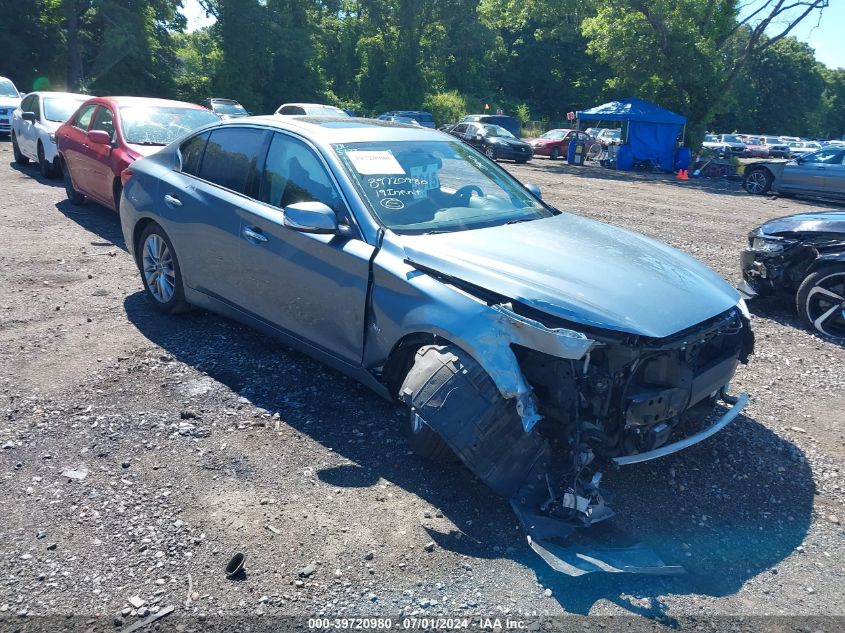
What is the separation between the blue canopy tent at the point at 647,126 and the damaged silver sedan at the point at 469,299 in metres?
23.2

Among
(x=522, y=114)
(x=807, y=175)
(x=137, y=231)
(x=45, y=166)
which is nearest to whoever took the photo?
(x=137, y=231)

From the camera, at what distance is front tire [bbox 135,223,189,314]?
5793 millimetres

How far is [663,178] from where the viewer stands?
81.6 feet

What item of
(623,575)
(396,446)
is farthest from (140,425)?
(623,575)

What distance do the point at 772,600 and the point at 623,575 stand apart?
0.63m

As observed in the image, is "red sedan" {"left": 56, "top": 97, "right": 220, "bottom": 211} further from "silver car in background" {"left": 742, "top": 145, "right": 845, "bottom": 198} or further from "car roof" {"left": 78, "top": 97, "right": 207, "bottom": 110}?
"silver car in background" {"left": 742, "top": 145, "right": 845, "bottom": 198}

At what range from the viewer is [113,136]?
29.5 feet

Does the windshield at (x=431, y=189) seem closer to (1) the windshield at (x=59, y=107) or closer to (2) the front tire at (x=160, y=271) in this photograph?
(2) the front tire at (x=160, y=271)

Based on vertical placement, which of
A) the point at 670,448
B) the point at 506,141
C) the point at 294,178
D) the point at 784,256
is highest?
the point at 294,178

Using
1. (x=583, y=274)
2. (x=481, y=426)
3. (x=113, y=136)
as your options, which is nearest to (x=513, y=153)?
(x=113, y=136)

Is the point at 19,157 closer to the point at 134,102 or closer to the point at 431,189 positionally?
the point at 134,102

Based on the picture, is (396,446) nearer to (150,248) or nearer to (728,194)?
(150,248)

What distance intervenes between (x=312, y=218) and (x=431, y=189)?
35.8 inches

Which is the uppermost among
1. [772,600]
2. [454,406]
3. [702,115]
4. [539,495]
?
[702,115]
